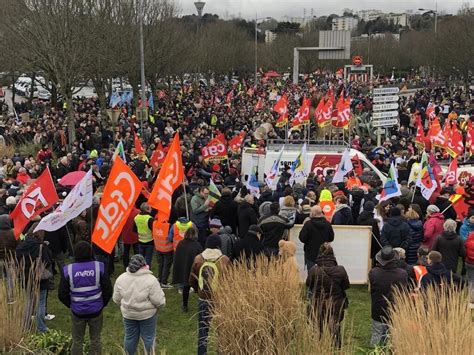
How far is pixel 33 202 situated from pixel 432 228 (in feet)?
20.0

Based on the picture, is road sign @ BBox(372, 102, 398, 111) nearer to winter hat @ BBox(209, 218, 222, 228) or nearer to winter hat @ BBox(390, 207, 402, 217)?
winter hat @ BBox(209, 218, 222, 228)

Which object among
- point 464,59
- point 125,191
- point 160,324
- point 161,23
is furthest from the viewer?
point 464,59

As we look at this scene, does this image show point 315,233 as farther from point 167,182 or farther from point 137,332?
point 137,332

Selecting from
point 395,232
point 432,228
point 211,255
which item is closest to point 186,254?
point 211,255

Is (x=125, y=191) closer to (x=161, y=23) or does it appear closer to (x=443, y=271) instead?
(x=443, y=271)

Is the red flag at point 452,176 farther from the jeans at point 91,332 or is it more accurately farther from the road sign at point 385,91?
the jeans at point 91,332

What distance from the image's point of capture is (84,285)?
21.6 ft

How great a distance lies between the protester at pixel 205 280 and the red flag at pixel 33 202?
102 inches

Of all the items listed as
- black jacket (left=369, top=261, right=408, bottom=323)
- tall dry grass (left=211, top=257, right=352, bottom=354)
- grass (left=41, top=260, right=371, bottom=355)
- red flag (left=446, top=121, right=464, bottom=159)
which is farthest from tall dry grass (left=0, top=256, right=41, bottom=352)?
red flag (left=446, top=121, right=464, bottom=159)

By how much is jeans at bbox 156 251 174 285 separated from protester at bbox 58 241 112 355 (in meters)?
3.19

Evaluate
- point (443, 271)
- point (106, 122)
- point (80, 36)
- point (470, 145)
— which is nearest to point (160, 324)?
point (443, 271)

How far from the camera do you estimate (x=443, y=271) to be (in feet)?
23.5

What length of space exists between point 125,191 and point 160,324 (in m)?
2.07

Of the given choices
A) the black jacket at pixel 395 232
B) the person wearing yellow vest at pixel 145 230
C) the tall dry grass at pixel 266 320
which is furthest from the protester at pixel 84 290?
the black jacket at pixel 395 232
